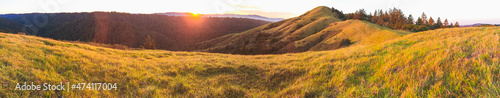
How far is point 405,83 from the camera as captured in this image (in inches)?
179

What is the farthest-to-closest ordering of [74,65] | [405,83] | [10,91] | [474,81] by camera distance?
[74,65] < [10,91] < [405,83] < [474,81]

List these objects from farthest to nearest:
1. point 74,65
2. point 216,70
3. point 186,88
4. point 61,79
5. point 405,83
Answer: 1. point 216,70
2. point 74,65
3. point 186,88
4. point 61,79
5. point 405,83

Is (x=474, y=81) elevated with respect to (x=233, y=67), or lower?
elevated

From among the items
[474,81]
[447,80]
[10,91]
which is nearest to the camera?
[474,81]

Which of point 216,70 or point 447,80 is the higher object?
point 447,80

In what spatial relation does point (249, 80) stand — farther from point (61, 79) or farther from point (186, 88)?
point (61, 79)

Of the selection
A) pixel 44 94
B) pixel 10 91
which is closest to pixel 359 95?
pixel 44 94

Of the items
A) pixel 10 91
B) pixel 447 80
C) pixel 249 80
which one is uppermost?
pixel 447 80

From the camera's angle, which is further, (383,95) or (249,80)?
(249,80)

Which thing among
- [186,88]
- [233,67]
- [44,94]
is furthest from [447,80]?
[44,94]

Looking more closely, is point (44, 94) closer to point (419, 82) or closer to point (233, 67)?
point (233, 67)

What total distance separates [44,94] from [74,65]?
3.35 m

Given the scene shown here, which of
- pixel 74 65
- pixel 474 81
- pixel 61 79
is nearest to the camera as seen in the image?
pixel 474 81

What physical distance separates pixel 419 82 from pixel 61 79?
33.9 ft
